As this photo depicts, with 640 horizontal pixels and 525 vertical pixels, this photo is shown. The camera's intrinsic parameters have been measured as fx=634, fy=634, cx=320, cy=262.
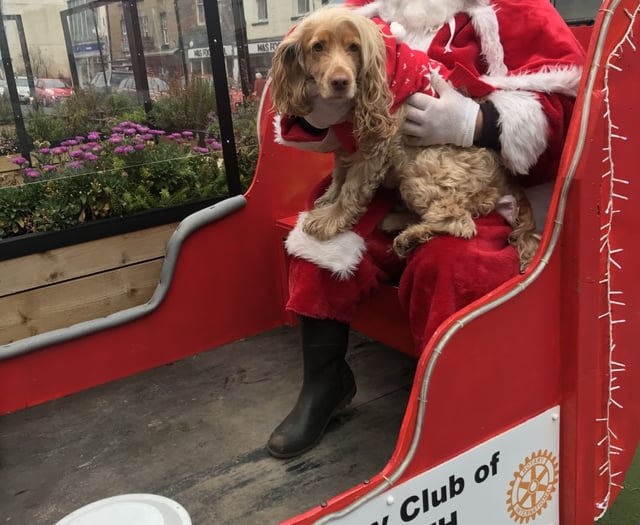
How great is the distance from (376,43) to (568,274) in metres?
0.57

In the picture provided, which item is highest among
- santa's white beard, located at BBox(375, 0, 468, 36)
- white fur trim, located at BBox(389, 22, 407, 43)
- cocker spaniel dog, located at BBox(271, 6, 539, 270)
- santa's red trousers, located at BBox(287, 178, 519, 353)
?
santa's white beard, located at BBox(375, 0, 468, 36)

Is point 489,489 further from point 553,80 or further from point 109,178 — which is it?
point 109,178

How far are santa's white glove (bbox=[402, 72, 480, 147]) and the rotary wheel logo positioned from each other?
2.20 ft

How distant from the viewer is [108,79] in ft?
8.43

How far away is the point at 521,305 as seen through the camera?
1164mm

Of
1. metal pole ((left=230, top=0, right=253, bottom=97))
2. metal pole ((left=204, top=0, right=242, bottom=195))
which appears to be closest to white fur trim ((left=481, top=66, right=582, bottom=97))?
metal pole ((left=204, top=0, right=242, bottom=195))

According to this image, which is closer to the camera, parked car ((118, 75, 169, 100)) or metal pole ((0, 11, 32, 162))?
metal pole ((0, 11, 32, 162))

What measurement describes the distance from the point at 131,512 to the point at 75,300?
3.73ft

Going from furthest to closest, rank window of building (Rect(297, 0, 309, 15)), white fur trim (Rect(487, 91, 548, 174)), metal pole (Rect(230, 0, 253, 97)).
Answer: window of building (Rect(297, 0, 309, 15))
metal pole (Rect(230, 0, 253, 97))
white fur trim (Rect(487, 91, 548, 174))

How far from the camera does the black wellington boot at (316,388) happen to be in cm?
145

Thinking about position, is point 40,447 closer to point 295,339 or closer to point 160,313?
point 160,313

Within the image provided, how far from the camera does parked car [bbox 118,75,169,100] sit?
262cm

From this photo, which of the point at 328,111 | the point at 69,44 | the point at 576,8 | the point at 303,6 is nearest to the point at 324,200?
the point at 328,111

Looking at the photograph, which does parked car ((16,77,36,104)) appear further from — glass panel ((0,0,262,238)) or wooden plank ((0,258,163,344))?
wooden plank ((0,258,163,344))
